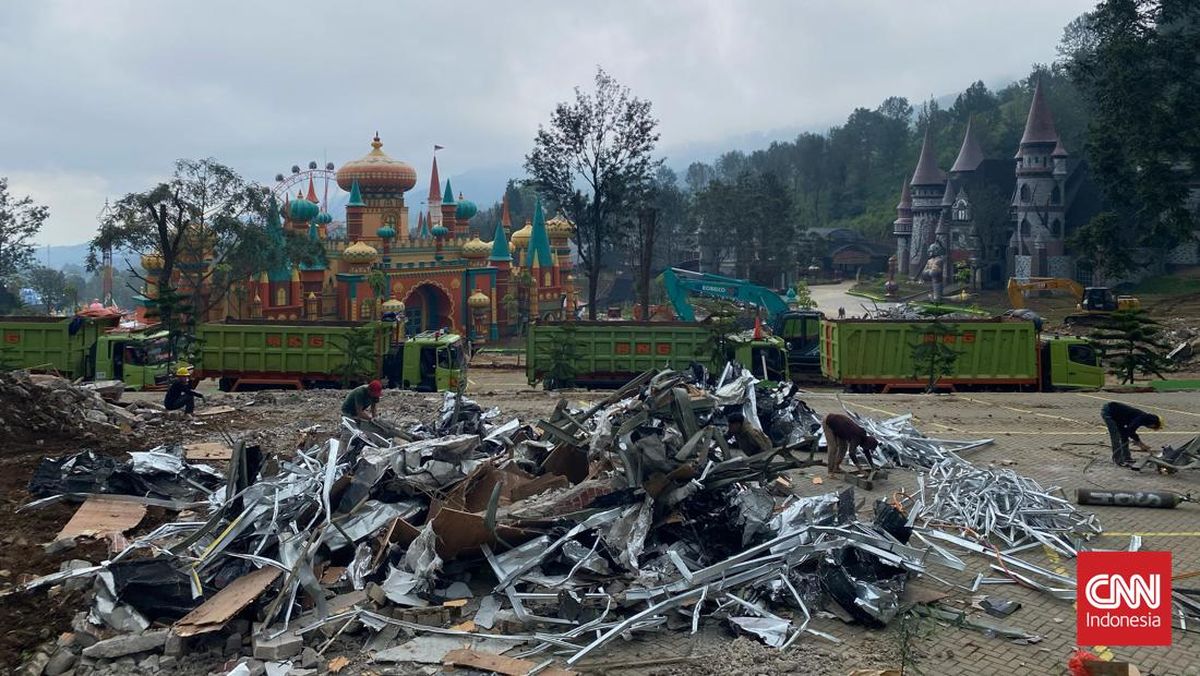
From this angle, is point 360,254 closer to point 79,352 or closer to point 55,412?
point 79,352

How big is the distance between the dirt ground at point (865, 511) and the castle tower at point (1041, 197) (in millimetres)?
43237

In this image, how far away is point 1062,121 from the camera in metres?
83.8

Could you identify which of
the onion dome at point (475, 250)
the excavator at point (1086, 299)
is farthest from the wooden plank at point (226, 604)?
the onion dome at point (475, 250)

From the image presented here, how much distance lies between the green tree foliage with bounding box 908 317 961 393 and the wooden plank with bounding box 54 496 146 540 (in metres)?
18.5

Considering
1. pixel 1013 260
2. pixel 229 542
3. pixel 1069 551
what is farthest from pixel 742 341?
pixel 1013 260

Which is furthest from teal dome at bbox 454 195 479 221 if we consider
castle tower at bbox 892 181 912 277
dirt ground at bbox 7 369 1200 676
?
castle tower at bbox 892 181 912 277

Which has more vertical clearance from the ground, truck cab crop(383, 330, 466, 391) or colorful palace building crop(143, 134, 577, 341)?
colorful palace building crop(143, 134, 577, 341)

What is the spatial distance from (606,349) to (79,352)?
51.1 feet

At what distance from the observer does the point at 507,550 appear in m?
8.81

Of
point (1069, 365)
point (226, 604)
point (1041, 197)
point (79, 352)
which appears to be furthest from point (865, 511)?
point (1041, 197)

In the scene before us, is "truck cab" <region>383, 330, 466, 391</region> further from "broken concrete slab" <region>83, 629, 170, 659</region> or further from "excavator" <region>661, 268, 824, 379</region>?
"broken concrete slab" <region>83, 629, 170, 659</region>

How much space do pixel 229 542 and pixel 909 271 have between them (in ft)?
242

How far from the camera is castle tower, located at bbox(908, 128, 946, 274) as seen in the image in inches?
2913

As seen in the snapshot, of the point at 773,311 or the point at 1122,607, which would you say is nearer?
the point at 1122,607
